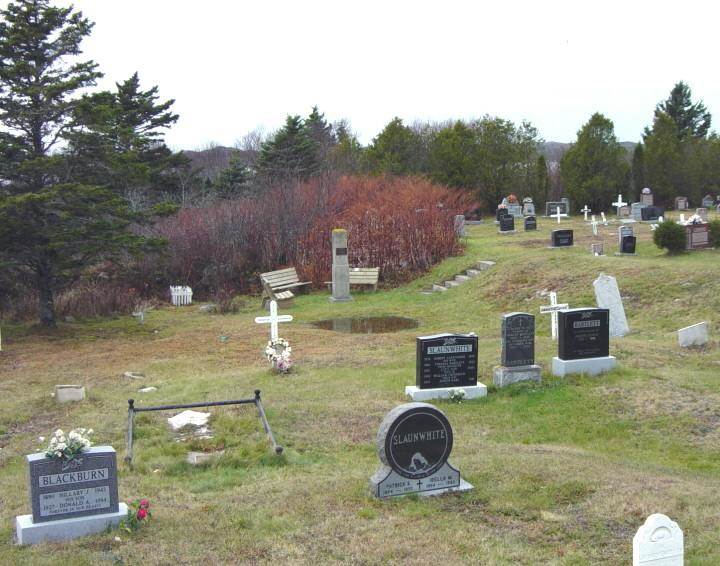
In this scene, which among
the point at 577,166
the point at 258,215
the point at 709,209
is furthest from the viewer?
the point at 577,166

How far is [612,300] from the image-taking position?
1694 cm

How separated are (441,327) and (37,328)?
11.6 m

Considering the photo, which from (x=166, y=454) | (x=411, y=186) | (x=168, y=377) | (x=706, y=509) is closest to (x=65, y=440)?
(x=166, y=454)

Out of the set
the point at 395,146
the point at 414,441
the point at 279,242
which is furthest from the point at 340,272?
the point at 395,146

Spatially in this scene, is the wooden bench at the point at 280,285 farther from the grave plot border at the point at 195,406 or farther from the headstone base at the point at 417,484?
the headstone base at the point at 417,484

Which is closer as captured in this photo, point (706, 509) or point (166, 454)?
point (706, 509)

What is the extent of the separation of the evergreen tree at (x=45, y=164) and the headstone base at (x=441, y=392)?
11361mm

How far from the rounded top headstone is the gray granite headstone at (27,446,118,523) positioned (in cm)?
266

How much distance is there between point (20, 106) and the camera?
65.2 ft

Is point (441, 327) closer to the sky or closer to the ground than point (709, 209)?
closer to the ground

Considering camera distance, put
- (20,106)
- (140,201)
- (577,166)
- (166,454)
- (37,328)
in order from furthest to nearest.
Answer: (577,166) < (140,201) < (37,328) < (20,106) < (166,454)

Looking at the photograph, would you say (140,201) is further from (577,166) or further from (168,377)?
(577,166)

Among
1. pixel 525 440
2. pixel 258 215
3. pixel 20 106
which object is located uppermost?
pixel 20 106

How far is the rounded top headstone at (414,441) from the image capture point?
7609mm
